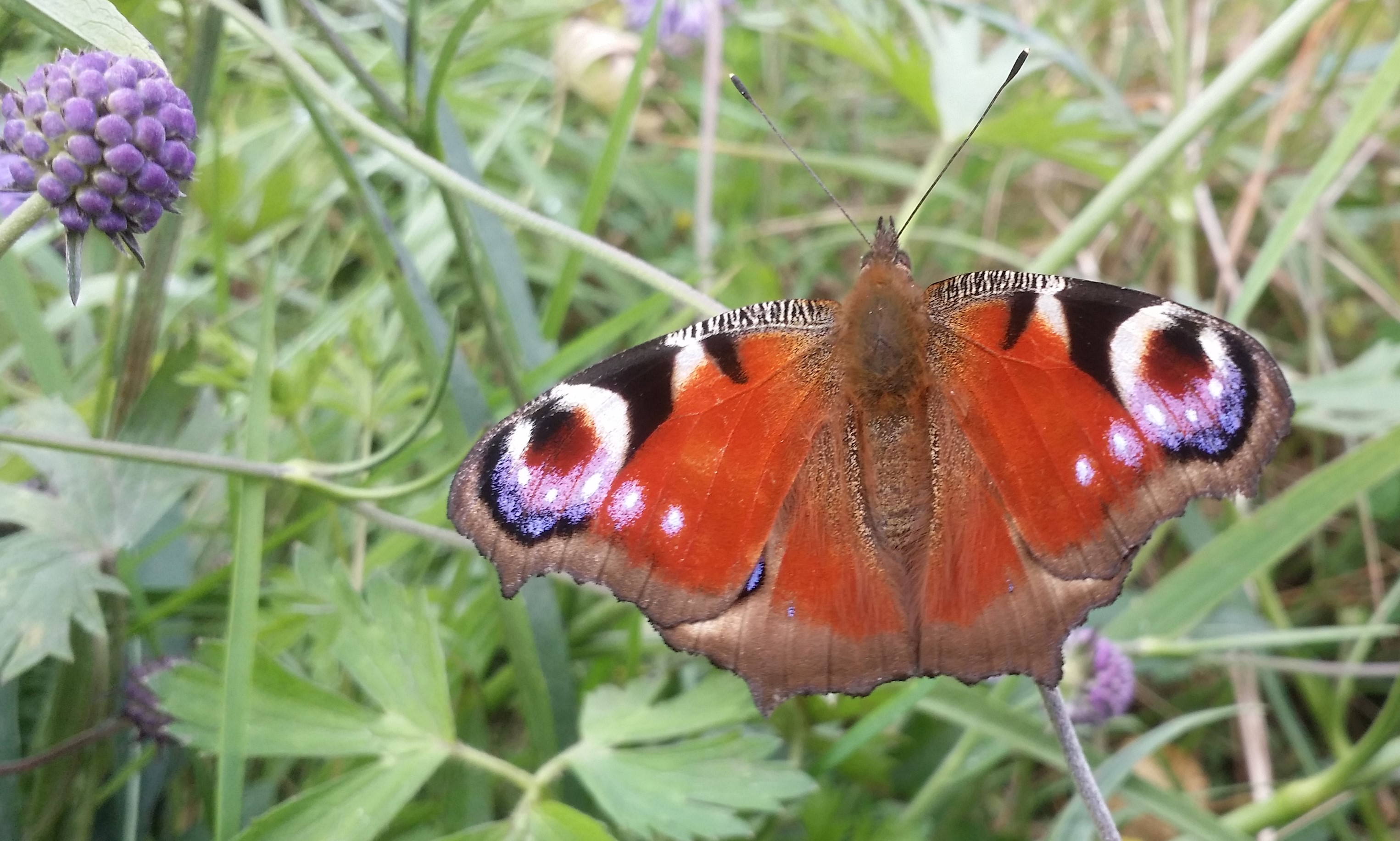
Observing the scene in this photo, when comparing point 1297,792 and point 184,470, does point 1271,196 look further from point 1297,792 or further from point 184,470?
point 184,470

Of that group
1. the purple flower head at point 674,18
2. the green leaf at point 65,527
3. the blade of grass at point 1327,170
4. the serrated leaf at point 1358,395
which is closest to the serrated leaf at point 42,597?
the green leaf at point 65,527

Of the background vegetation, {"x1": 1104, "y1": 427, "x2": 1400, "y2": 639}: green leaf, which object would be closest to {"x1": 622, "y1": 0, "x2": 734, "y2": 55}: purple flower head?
the background vegetation

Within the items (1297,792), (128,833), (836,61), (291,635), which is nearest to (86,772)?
(128,833)

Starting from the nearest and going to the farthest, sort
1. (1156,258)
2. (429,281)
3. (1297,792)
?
(1297,792), (429,281), (1156,258)

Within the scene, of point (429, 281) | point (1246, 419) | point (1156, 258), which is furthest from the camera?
point (1156, 258)

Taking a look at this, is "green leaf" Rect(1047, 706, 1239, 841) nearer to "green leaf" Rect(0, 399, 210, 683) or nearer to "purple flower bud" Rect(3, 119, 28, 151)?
"green leaf" Rect(0, 399, 210, 683)

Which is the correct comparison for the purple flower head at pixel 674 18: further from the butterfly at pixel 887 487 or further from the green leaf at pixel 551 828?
the green leaf at pixel 551 828
